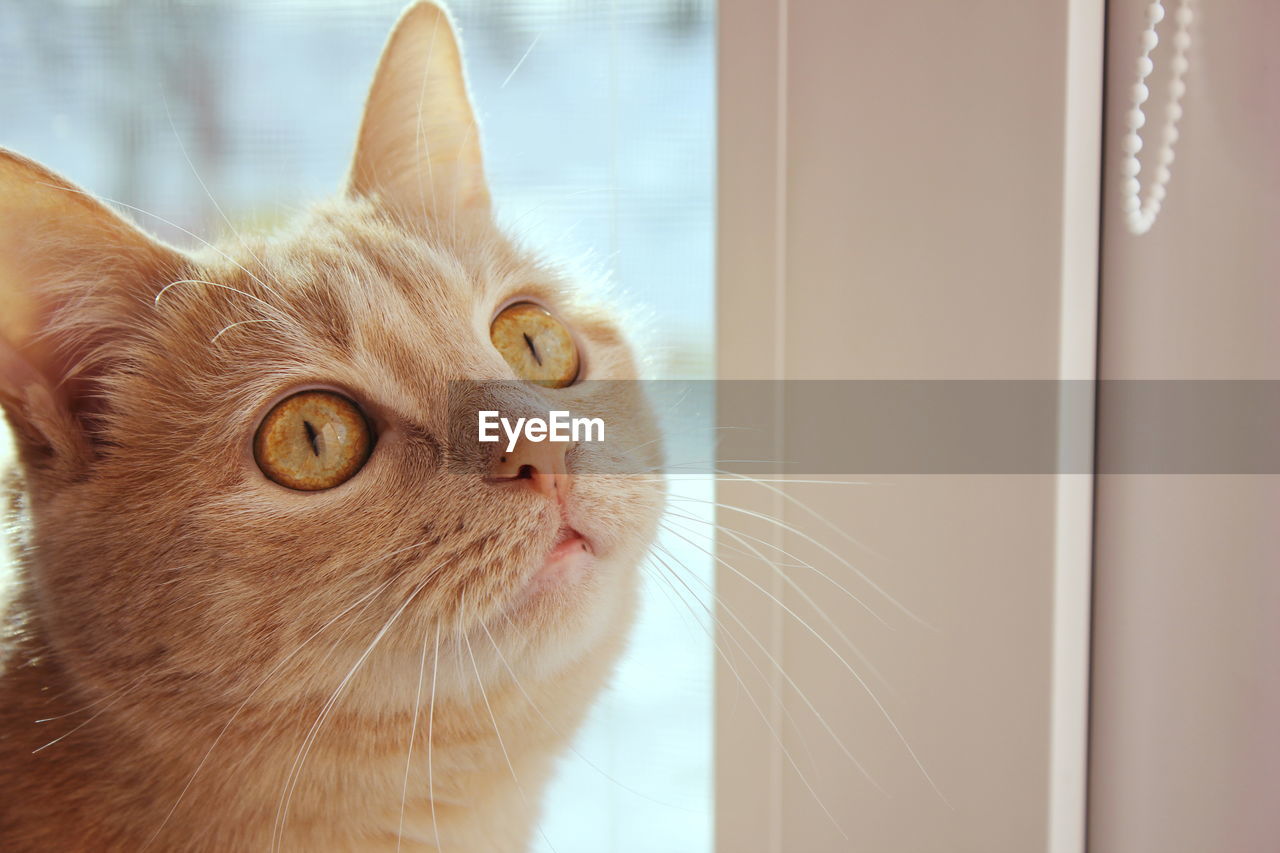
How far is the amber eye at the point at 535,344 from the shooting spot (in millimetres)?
596

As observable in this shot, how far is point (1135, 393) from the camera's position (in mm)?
619

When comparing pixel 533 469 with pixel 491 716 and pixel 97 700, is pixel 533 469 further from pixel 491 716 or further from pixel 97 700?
pixel 97 700

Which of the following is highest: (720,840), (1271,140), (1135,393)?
(1271,140)

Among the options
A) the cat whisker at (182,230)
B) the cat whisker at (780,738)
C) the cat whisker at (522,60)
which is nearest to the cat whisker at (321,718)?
the cat whisker at (182,230)

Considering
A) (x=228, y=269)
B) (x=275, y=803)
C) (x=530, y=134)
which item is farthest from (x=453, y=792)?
(x=530, y=134)

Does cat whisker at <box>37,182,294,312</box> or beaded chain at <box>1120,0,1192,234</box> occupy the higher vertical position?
beaded chain at <box>1120,0,1192,234</box>

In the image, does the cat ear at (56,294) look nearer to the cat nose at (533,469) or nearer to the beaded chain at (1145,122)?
the cat nose at (533,469)

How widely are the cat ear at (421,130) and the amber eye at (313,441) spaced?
17cm

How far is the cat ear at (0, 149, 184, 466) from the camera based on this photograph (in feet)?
1.58

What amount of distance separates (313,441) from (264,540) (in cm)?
6

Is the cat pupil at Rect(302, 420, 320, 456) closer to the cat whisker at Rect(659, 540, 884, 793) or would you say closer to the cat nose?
the cat nose

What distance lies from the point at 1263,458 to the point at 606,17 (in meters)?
0.57

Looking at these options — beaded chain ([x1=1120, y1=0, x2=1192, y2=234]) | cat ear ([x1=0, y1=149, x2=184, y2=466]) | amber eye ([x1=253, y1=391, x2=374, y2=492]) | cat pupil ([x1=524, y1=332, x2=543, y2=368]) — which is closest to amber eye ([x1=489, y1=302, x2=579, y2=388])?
cat pupil ([x1=524, y1=332, x2=543, y2=368])

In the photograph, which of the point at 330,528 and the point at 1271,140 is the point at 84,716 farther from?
the point at 1271,140
